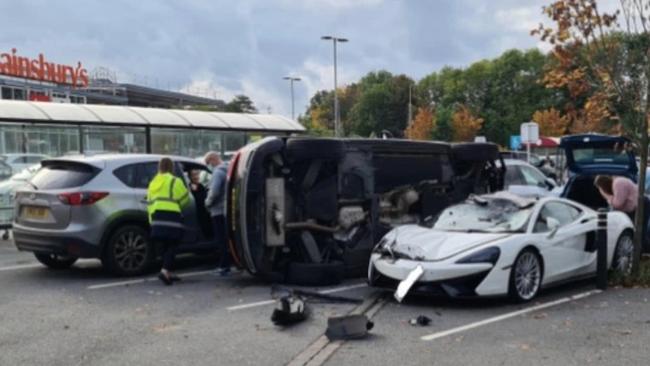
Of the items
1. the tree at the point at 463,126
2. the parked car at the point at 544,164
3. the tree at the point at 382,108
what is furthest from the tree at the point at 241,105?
the parked car at the point at 544,164

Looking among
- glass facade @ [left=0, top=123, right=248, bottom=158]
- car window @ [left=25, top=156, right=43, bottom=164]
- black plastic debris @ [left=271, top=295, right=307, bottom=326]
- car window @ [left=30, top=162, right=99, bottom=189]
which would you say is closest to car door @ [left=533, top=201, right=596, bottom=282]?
black plastic debris @ [left=271, top=295, right=307, bottom=326]

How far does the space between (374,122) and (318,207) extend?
3321 inches

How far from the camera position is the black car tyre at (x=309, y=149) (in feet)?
31.6

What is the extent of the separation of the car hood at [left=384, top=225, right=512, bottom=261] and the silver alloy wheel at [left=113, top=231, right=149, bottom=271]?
3568mm

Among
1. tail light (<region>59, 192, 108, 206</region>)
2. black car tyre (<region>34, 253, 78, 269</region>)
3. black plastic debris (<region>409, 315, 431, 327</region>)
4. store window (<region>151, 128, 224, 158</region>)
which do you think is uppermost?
store window (<region>151, 128, 224, 158</region>)

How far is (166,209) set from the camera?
31.6ft

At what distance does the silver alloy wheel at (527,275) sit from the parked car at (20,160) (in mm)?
13349

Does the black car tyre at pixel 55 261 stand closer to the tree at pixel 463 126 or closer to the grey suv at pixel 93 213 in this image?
the grey suv at pixel 93 213

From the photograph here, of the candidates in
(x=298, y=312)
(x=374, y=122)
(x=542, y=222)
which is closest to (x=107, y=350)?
(x=298, y=312)

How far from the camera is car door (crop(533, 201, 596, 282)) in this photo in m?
8.85

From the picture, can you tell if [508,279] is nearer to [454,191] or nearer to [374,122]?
[454,191]

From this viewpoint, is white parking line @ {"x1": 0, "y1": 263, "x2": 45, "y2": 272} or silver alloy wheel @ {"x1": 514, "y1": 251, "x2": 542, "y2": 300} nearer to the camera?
silver alloy wheel @ {"x1": 514, "y1": 251, "x2": 542, "y2": 300}

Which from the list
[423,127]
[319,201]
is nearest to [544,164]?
[319,201]

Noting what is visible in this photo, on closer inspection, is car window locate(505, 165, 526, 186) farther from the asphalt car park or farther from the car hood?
the car hood
